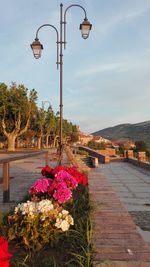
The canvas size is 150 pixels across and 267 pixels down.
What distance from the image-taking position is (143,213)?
7.33m

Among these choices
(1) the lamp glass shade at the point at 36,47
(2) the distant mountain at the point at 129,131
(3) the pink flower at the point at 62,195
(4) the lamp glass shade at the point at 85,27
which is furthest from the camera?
(2) the distant mountain at the point at 129,131

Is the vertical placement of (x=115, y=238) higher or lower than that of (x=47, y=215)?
lower

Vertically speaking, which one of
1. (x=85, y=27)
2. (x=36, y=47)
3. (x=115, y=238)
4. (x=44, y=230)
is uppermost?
(x=85, y=27)

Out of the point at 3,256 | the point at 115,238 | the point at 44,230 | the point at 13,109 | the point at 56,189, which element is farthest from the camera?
the point at 13,109

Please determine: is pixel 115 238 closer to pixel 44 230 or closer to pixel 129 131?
pixel 44 230

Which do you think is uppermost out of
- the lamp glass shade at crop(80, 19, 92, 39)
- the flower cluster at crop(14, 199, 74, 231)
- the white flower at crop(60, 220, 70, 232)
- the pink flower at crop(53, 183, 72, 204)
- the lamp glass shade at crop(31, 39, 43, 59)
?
the lamp glass shade at crop(80, 19, 92, 39)

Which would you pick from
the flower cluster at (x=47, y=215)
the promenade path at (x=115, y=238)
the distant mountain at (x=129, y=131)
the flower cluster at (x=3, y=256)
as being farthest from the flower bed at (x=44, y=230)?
the distant mountain at (x=129, y=131)

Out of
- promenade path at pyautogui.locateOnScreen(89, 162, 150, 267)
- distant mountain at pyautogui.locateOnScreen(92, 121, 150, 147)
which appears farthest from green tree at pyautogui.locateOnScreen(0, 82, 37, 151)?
distant mountain at pyautogui.locateOnScreen(92, 121, 150, 147)

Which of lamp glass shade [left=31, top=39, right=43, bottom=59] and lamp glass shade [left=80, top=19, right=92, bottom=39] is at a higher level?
lamp glass shade [left=80, top=19, right=92, bottom=39]

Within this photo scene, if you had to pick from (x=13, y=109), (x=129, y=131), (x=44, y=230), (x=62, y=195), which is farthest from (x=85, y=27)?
(x=129, y=131)

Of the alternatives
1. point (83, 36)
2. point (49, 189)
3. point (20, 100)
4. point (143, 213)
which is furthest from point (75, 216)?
point (20, 100)

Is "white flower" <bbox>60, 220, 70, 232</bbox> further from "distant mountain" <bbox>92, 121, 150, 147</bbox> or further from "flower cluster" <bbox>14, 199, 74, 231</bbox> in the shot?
"distant mountain" <bbox>92, 121, 150, 147</bbox>

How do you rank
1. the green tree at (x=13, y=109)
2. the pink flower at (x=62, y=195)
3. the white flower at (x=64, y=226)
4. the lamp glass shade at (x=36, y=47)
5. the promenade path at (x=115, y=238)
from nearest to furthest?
1. the promenade path at (x=115, y=238)
2. the white flower at (x=64, y=226)
3. the pink flower at (x=62, y=195)
4. the lamp glass shade at (x=36, y=47)
5. the green tree at (x=13, y=109)

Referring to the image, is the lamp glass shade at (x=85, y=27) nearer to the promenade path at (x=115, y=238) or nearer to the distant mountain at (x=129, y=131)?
the promenade path at (x=115, y=238)
